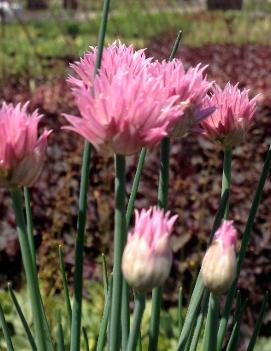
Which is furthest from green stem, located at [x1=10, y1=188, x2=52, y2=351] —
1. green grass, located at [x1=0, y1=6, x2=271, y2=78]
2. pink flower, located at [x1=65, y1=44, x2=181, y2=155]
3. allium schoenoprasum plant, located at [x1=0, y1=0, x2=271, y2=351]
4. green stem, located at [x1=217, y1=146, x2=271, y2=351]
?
green grass, located at [x1=0, y1=6, x2=271, y2=78]

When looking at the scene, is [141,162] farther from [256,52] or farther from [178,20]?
[178,20]

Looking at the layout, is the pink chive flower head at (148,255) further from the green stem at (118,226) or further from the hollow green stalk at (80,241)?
the hollow green stalk at (80,241)

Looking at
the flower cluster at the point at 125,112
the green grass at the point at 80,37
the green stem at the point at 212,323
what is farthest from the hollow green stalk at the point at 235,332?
the green grass at the point at 80,37

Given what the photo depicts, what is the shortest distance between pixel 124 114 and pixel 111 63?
12 centimetres

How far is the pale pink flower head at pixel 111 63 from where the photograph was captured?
77 centimetres

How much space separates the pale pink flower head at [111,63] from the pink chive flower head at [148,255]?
0.17 m

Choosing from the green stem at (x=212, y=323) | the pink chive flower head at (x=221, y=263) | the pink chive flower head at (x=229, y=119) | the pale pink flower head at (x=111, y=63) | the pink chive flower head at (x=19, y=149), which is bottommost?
the green stem at (x=212, y=323)

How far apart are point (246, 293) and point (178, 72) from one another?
1950mm

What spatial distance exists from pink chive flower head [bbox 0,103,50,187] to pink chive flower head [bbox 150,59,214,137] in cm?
13

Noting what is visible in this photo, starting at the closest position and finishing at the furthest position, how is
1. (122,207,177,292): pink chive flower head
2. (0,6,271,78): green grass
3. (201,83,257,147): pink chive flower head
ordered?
(122,207,177,292): pink chive flower head
(201,83,257,147): pink chive flower head
(0,6,271,78): green grass

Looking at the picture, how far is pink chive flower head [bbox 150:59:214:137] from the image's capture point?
0.75 metres

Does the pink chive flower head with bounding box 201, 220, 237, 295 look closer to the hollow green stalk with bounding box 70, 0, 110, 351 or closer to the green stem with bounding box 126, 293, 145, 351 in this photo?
the green stem with bounding box 126, 293, 145, 351

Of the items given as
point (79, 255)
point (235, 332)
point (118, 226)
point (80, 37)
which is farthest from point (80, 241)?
point (80, 37)

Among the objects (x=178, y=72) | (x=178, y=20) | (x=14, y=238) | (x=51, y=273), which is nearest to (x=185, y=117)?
(x=178, y=72)
